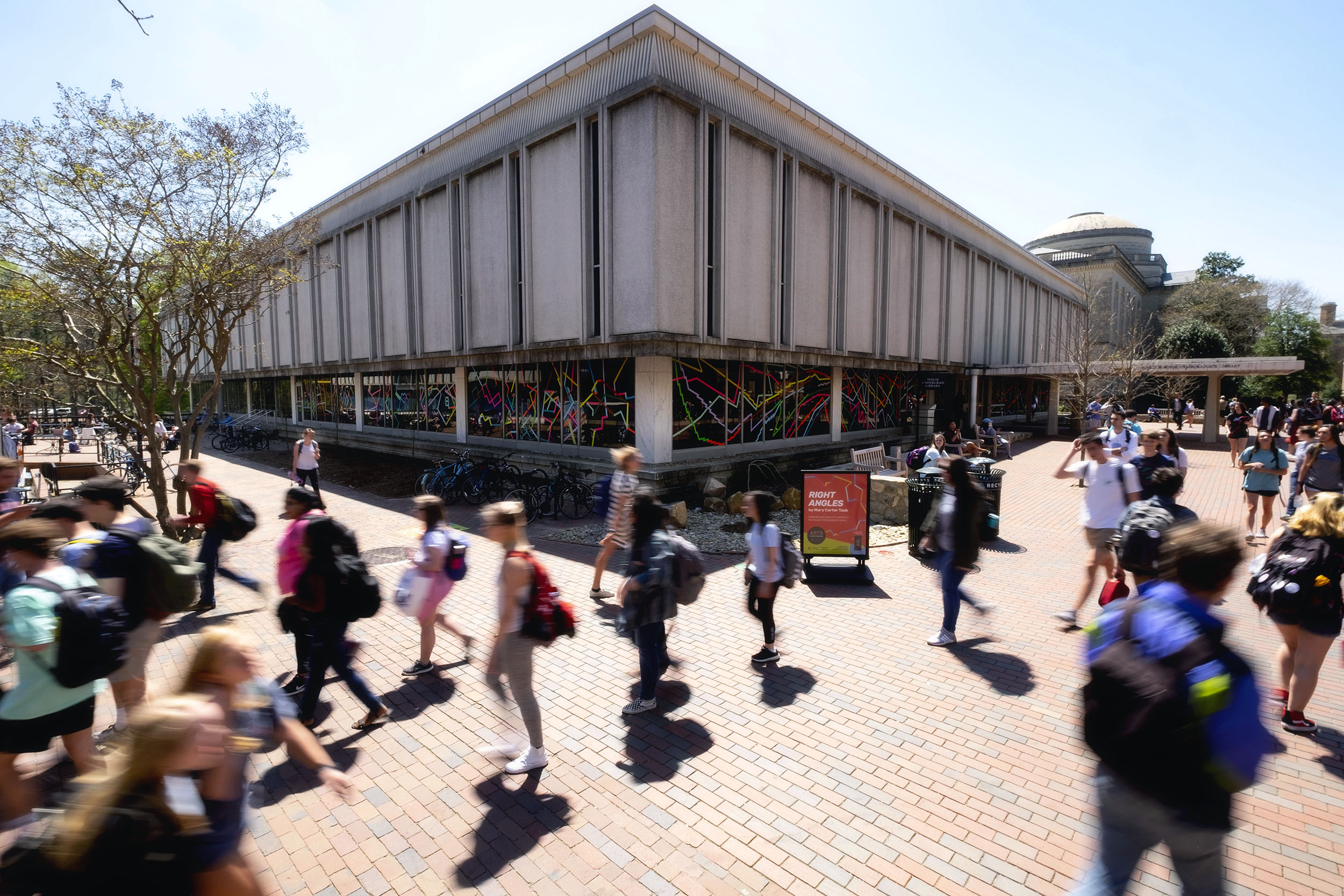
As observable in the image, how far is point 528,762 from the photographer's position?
4.25m

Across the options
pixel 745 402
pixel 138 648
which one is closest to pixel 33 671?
pixel 138 648

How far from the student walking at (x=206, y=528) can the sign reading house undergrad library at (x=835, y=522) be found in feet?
20.0

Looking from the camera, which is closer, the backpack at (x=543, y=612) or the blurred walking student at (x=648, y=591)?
the backpack at (x=543, y=612)

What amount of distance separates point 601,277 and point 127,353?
8168 mm

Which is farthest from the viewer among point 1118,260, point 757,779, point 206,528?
point 1118,260

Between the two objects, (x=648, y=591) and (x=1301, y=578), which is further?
(x=648, y=591)

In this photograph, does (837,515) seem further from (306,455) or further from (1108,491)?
(306,455)

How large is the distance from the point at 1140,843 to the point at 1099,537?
4.72 metres

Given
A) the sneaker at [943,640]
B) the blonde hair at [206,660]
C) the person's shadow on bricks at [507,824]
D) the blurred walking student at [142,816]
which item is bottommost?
the person's shadow on bricks at [507,824]

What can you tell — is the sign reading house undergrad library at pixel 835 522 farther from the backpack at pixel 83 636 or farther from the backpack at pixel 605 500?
the backpack at pixel 83 636

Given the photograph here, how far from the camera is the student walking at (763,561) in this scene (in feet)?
18.4

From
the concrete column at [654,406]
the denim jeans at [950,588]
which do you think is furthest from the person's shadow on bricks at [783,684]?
the concrete column at [654,406]

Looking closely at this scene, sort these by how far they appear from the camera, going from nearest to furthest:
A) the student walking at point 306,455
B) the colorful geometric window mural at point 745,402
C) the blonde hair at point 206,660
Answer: the blonde hair at point 206,660 < the student walking at point 306,455 < the colorful geometric window mural at point 745,402

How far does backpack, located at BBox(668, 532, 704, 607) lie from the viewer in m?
4.84
